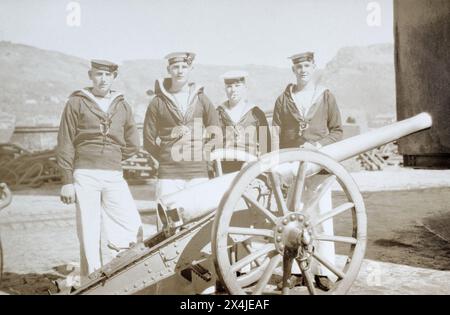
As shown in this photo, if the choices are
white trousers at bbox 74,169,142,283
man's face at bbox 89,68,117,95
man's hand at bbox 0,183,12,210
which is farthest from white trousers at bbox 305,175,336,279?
man's hand at bbox 0,183,12,210

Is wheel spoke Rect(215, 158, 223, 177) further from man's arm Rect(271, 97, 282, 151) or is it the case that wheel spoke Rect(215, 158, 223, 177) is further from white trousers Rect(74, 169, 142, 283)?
white trousers Rect(74, 169, 142, 283)

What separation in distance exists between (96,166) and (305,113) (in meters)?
1.91

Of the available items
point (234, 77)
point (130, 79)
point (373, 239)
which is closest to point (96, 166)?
point (234, 77)

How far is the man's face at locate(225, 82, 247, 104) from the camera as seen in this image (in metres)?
4.12

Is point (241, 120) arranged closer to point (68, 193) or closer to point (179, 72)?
point (179, 72)

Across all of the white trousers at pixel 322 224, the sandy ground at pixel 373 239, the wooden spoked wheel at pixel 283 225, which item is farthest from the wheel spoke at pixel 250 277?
the sandy ground at pixel 373 239

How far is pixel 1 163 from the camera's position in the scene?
8.56 meters

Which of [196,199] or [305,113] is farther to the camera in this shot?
[305,113]

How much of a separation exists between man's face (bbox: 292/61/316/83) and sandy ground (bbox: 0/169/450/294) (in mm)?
Answer: 1813

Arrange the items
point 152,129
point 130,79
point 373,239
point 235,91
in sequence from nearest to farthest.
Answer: point 152,129 → point 235,91 → point 373,239 → point 130,79

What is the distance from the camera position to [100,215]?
3.83m

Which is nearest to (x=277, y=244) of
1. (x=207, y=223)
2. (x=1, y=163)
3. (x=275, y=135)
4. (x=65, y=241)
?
(x=207, y=223)
